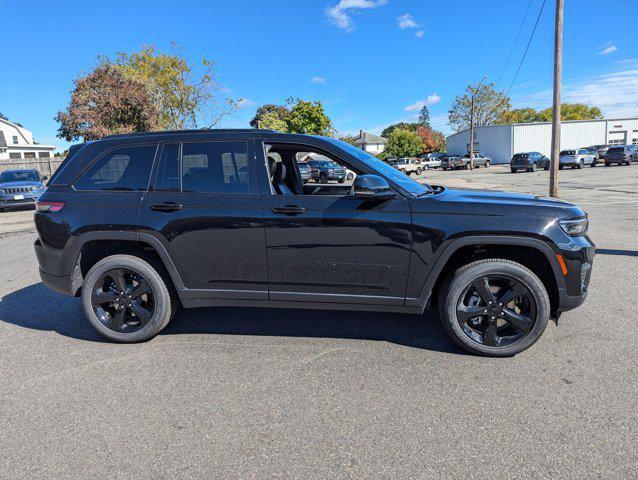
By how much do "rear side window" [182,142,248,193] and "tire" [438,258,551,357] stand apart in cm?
187

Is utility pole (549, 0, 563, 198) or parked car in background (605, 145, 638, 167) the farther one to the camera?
parked car in background (605, 145, 638, 167)

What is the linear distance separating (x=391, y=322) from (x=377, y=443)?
5.82 feet

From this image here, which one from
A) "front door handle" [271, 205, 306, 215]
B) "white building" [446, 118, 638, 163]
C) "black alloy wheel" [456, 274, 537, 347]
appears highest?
"white building" [446, 118, 638, 163]

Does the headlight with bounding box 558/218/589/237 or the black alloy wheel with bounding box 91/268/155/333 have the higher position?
the headlight with bounding box 558/218/589/237

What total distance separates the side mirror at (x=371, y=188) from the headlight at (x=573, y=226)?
134 cm

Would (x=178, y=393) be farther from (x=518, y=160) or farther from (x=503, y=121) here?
(x=503, y=121)

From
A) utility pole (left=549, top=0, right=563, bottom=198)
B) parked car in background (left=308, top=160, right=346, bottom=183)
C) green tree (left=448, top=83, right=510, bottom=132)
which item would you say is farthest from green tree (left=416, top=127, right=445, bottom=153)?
utility pole (left=549, top=0, right=563, bottom=198)

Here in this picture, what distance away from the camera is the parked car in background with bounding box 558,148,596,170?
1409 inches

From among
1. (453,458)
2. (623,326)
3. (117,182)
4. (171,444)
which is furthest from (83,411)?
(623,326)

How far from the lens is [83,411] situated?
2717 mm

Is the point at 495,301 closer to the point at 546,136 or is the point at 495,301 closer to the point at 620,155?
the point at 620,155

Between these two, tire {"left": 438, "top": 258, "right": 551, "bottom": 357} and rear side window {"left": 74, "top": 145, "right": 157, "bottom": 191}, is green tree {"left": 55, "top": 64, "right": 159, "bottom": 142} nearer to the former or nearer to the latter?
rear side window {"left": 74, "top": 145, "right": 157, "bottom": 191}

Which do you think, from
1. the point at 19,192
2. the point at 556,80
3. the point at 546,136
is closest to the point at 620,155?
the point at 546,136

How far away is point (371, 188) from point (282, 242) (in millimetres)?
841
